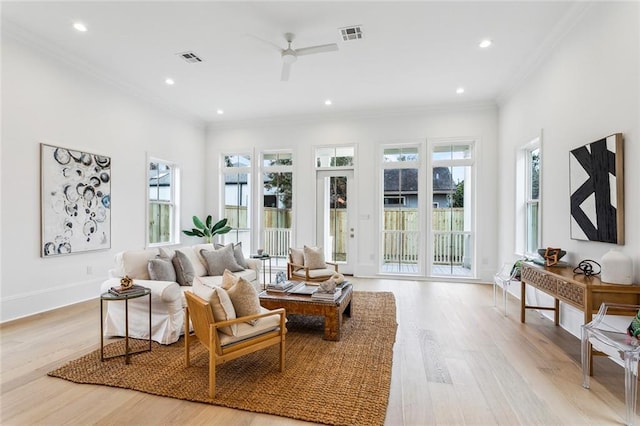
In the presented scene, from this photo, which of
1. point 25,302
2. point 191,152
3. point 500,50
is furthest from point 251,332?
point 191,152

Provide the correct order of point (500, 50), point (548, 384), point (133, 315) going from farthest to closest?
point (500, 50)
point (133, 315)
point (548, 384)

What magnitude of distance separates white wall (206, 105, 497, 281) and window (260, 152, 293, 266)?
232 millimetres

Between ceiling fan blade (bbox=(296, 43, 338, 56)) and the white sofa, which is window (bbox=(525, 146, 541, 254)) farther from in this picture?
the white sofa

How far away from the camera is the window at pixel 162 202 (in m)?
6.06

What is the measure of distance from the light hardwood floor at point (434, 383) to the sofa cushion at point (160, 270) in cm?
83

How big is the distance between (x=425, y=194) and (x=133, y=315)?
5.28 m

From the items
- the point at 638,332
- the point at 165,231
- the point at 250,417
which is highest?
the point at 165,231

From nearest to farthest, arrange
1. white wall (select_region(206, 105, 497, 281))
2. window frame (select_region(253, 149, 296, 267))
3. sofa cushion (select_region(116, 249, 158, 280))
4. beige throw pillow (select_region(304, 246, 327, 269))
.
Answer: sofa cushion (select_region(116, 249, 158, 280)), beige throw pillow (select_region(304, 246, 327, 269)), white wall (select_region(206, 105, 497, 281)), window frame (select_region(253, 149, 296, 267))

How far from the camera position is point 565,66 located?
365 centimetres

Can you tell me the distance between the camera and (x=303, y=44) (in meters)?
4.06

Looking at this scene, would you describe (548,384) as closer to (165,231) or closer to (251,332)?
(251,332)

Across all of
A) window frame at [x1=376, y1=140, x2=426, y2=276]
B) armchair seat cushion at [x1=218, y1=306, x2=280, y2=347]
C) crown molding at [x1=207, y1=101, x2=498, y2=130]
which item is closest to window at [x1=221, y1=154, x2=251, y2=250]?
crown molding at [x1=207, y1=101, x2=498, y2=130]

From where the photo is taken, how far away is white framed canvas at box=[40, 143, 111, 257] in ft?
13.6

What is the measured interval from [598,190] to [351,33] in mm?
3123
